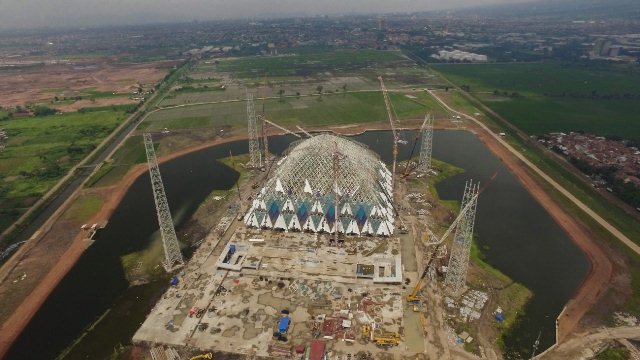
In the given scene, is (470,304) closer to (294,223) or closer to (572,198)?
(294,223)

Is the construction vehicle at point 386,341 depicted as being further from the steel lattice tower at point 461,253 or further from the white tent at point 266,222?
the white tent at point 266,222

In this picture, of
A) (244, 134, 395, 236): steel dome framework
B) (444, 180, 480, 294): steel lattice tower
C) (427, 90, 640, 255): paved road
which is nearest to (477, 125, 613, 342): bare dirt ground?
(427, 90, 640, 255): paved road

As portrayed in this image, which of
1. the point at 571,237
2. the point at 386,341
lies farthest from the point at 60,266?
the point at 571,237

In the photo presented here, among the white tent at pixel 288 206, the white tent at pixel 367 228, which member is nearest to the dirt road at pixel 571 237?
the white tent at pixel 367 228

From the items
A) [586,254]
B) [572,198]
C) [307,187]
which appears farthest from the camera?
[572,198]

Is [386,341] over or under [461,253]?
under
